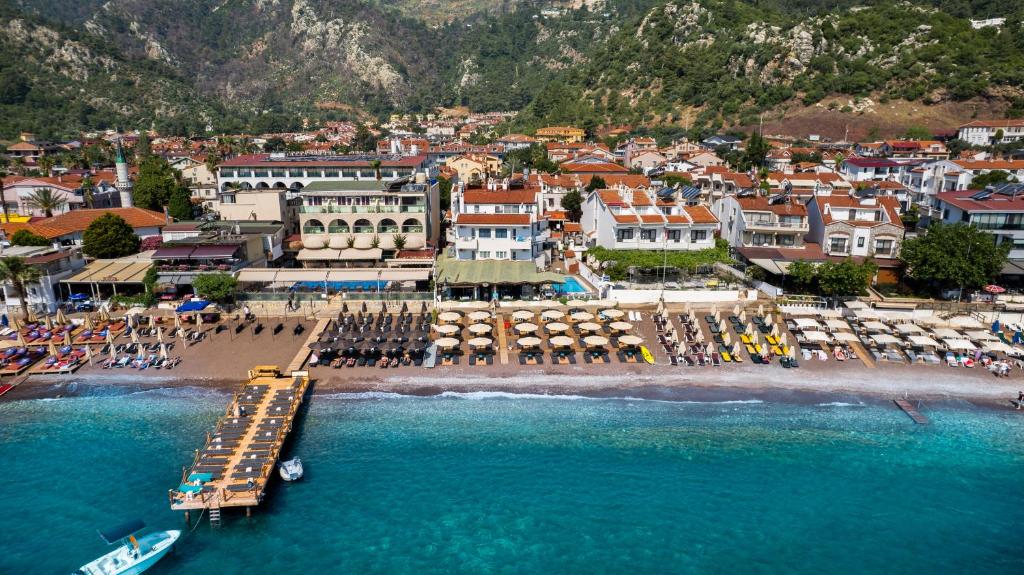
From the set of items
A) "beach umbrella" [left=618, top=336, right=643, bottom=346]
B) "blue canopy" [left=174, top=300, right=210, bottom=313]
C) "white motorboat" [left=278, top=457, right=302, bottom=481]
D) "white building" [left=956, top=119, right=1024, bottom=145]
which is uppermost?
"white building" [left=956, top=119, right=1024, bottom=145]

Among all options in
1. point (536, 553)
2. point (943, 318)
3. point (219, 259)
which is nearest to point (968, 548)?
point (536, 553)

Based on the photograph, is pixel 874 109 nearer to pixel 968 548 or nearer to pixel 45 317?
pixel 968 548

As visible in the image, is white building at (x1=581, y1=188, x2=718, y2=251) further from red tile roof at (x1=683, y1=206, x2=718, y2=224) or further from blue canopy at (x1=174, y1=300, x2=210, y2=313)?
blue canopy at (x1=174, y1=300, x2=210, y2=313)

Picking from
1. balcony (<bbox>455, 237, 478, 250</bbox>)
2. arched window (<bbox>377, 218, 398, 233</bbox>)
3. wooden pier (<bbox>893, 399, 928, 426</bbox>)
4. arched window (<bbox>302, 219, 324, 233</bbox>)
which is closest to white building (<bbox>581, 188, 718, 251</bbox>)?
balcony (<bbox>455, 237, 478, 250</bbox>)

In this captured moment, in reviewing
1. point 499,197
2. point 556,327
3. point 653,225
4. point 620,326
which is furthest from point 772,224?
point 556,327

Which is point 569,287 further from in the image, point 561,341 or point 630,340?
point 630,340

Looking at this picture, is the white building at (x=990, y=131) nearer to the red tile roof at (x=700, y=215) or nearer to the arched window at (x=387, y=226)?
the red tile roof at (x=700, y=215)
